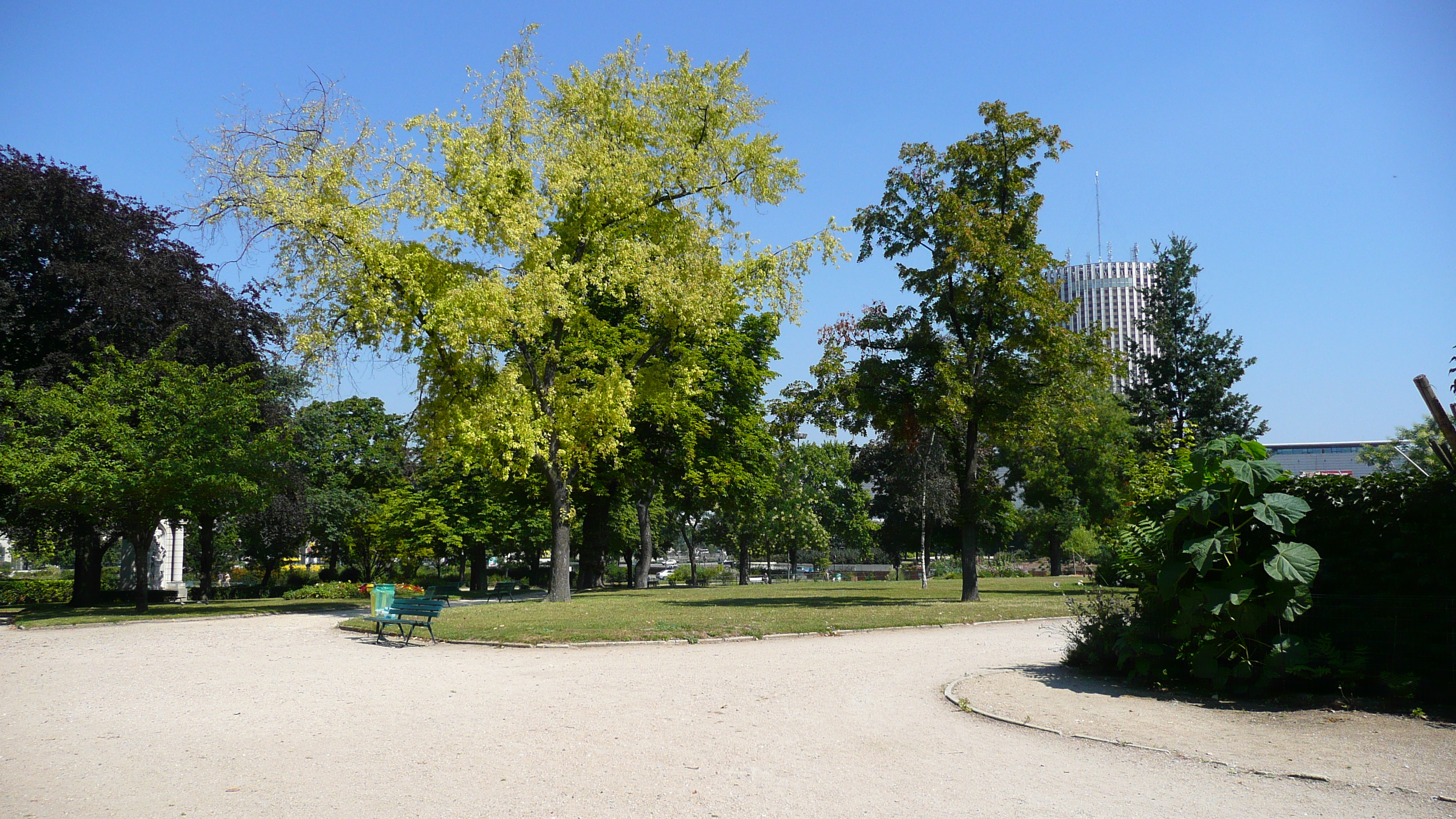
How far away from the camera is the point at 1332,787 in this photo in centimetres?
629

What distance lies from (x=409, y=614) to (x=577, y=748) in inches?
345

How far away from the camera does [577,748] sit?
7.42 meters

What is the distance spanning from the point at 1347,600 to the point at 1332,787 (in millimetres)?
3493

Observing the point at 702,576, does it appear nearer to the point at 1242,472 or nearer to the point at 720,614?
the point at 720,614

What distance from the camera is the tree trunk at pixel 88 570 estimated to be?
2747 cm

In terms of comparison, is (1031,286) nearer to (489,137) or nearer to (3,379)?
(489,137)

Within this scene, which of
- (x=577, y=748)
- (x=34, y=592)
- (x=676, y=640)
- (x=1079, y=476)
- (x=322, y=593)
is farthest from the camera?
(x=1079, y=476)

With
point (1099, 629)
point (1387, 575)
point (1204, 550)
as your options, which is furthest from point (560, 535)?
point (1387, 575)

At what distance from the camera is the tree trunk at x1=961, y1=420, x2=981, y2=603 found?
24344 mm

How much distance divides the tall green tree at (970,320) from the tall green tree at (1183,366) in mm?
24630

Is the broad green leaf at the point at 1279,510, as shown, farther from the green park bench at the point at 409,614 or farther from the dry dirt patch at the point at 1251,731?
the green park bench at the point at 409,614

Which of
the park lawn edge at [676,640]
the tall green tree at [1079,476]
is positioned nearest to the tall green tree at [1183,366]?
the tall green tree at [1079,476]

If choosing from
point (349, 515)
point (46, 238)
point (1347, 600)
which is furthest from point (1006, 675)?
point (349, 515)

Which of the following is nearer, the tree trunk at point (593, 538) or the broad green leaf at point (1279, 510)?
the broad green leaf at point (1279, 510)
